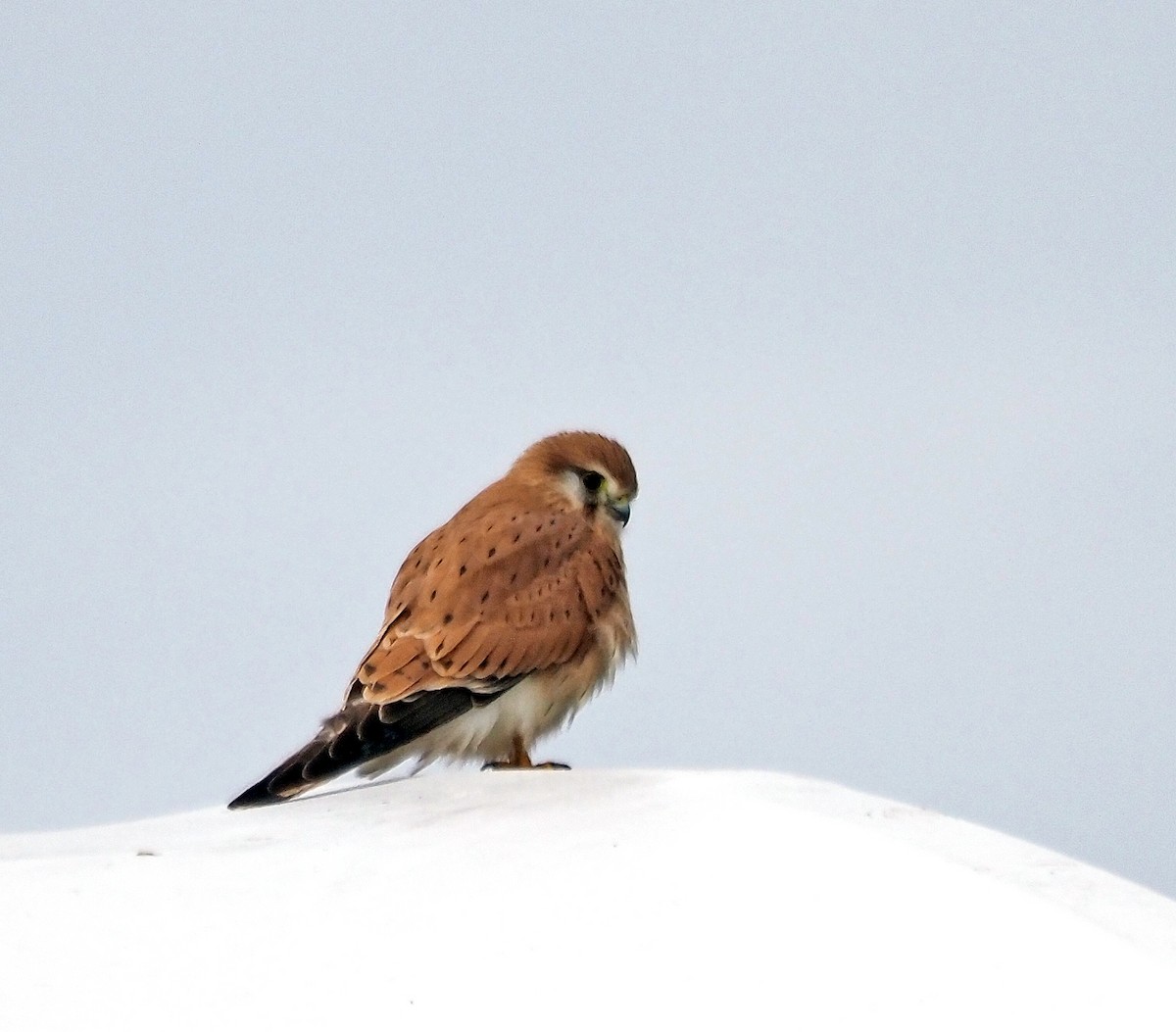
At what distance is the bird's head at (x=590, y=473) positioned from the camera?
6.18 m

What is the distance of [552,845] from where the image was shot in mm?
3504

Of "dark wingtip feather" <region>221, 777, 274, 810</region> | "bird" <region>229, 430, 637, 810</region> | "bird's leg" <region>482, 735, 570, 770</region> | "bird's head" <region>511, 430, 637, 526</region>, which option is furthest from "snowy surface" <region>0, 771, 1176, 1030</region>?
"bird's head" <region>511, 430, 637, 526</region>

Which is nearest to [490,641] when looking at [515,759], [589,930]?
[515,759]

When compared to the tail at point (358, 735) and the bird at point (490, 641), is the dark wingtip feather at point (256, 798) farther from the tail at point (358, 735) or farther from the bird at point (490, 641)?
the bird at point (490, 641)

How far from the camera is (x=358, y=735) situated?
4.92 metres

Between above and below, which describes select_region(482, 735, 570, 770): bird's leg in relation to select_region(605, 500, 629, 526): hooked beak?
below

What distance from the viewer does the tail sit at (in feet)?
15.1

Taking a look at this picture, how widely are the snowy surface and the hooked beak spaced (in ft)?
8.31

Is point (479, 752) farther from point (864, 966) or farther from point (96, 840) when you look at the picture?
point (864, 966)

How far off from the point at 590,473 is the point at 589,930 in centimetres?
311

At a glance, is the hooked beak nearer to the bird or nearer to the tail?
the bird

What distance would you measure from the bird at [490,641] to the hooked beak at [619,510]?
0.10 meters

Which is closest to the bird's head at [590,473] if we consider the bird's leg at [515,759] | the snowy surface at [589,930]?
the bird's leg at [515,759]

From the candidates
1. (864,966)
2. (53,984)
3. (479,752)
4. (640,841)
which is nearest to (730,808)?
(640,841)
